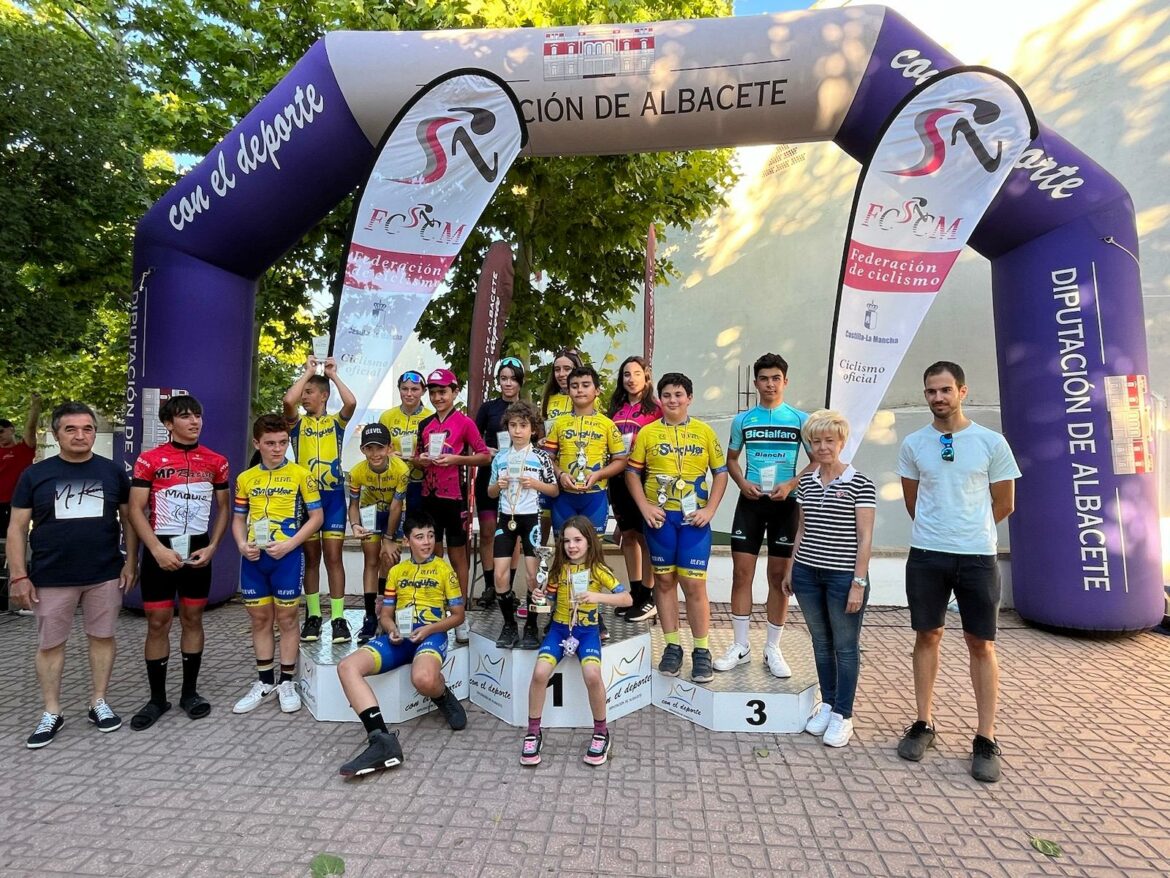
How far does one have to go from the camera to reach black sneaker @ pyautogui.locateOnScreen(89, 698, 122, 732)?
11.4 ft

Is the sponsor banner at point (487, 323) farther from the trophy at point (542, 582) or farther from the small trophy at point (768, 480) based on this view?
the small trophy at point (768, 480)

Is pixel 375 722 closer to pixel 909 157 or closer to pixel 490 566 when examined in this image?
pixel 490 566

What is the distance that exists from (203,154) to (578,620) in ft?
27.6

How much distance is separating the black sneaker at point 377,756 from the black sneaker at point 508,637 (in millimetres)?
771

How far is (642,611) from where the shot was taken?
459 cm

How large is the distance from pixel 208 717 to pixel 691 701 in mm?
2872

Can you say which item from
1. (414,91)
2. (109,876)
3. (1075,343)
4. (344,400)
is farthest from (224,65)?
(1075,343)

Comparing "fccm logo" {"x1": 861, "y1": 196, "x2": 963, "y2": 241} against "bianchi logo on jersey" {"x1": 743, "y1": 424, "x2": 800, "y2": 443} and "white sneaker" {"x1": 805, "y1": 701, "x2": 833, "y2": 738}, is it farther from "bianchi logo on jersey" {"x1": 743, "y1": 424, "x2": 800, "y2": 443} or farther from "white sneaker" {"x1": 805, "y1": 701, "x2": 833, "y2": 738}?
"white sneaker" {"x1": 805, "y1": 701, "x2": 833, "y2": 738}

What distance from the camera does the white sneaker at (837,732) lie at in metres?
3.31

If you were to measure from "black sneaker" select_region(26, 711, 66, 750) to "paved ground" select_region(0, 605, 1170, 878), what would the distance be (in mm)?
72

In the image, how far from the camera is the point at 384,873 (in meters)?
2.30

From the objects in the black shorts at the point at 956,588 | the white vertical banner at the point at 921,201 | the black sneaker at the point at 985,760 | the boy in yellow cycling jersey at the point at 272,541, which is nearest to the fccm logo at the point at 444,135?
the boy in yellow cycling jersey at the point at 272,541

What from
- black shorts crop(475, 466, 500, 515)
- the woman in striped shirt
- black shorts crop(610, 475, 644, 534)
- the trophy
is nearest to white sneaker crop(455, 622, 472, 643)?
the trophy

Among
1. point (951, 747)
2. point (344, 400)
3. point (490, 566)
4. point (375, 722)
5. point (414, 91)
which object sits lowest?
point (951, 747)
